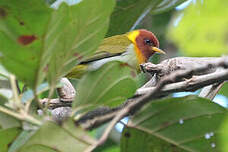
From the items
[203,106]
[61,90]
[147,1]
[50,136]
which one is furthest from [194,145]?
[147,1]

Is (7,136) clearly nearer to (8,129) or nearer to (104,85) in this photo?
(8,129)

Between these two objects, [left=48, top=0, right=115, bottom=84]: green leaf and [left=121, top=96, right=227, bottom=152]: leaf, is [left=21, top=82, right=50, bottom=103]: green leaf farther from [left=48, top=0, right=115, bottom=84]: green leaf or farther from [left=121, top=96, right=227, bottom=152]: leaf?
[left=121, top=96, right=227, bottom=152]: leaf

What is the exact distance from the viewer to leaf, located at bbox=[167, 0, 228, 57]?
454 mm

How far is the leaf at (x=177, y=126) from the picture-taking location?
1.11 meters

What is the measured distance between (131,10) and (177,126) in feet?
5.03

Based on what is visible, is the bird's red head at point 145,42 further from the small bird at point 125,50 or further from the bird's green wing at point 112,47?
the bird's green wing at point 112,47

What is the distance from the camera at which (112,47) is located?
333 cm

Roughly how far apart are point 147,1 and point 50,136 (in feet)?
5.63

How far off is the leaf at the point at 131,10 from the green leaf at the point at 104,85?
56.3 inches

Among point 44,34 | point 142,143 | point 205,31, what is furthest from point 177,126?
point 205,31

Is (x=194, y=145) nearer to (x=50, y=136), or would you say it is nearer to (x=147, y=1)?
(x=50, y=136)

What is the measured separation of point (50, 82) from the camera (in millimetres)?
1073

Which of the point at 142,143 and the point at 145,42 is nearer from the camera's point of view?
the point at 142,143

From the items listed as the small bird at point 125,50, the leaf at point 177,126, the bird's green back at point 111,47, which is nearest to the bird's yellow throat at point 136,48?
the small bird at point 125,50
